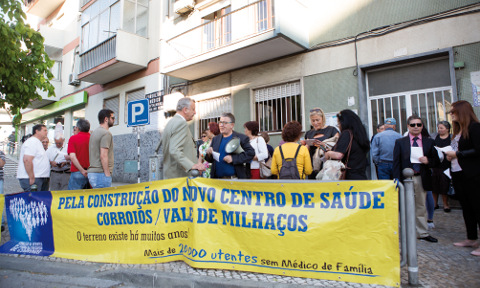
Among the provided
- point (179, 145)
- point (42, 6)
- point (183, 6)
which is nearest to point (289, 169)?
point (179, 145)

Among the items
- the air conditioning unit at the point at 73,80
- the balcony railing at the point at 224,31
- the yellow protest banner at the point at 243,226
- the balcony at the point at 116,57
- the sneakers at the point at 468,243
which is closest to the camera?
the yellow protest banner at the point at 243,226

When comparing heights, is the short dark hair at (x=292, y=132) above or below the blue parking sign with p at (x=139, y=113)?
below

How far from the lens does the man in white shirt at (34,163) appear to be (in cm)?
546

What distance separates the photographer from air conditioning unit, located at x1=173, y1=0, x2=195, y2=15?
11844 millimetres

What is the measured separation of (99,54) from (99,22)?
1897 mm

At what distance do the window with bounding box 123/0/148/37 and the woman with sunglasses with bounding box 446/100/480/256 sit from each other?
1321 cm

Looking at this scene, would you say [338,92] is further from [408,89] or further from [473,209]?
[473,209]

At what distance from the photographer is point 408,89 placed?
308 inches

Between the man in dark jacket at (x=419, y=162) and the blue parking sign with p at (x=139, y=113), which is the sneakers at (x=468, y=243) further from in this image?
the blue parking sign with p at (x=139, y=113)

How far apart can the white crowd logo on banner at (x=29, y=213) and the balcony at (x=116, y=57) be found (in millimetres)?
9647

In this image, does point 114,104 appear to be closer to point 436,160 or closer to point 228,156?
point 228,156

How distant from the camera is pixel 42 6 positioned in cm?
1986

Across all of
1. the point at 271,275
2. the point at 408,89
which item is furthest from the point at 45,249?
the point at 408,89

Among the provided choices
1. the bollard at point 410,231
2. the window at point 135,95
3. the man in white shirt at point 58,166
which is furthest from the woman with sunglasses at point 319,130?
the window at point 135,95
